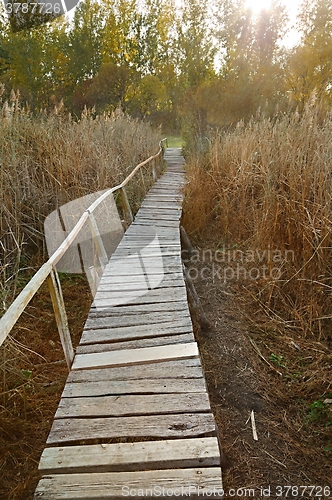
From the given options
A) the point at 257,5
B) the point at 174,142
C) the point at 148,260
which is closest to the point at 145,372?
the point at 148,260

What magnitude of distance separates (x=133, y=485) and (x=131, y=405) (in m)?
0.40

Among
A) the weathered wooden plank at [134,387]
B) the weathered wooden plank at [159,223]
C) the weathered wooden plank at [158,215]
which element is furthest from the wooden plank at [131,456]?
the weathered wooden plank at [158,215]

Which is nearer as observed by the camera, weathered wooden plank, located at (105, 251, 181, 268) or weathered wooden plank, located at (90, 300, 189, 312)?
weathered wooden plank, located at (90, 300, 189, 312)

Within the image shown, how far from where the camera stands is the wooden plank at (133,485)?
1.25m

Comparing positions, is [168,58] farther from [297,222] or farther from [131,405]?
[131,405]

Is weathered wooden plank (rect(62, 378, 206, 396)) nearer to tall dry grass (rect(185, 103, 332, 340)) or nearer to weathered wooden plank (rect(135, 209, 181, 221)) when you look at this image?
tall dry grass (rect(185, 103, 332, 340))

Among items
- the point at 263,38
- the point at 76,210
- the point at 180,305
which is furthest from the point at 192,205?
the point at 263,38

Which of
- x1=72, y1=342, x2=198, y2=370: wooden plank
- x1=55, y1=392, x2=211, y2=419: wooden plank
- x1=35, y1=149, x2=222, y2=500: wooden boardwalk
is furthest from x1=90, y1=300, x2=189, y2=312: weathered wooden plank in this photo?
x1=55, y1=392, x2=211, y2=419: wooden plank

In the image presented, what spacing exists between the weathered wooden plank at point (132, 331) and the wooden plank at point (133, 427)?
2.20 ft

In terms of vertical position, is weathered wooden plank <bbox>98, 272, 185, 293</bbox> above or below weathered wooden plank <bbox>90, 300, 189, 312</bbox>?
below

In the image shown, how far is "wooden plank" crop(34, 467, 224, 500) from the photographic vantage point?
1.25 metres

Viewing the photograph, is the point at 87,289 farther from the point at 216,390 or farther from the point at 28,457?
the point at 28,457

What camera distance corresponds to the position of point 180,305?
8.57 feet

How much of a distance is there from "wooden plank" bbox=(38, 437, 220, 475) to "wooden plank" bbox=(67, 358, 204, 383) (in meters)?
0.41
